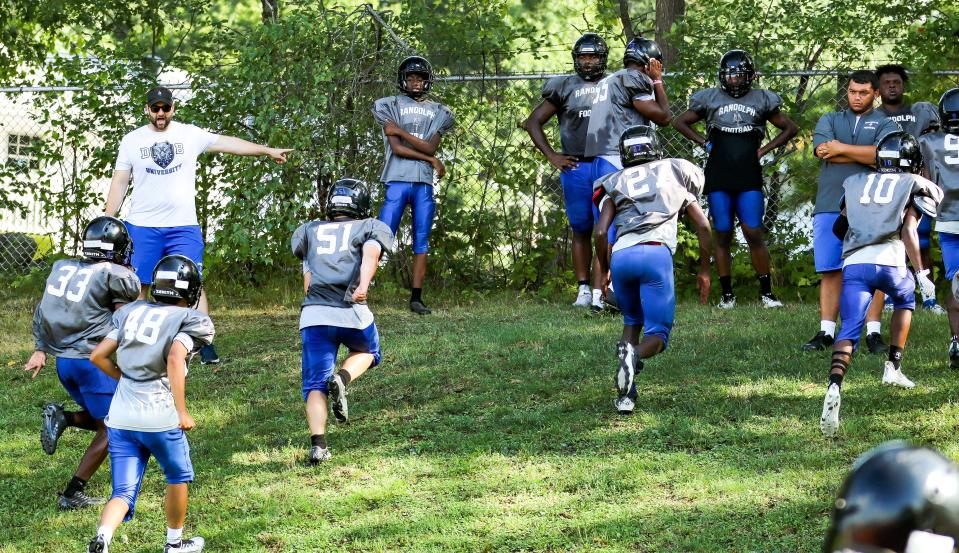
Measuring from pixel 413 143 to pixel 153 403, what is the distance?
17.2 feet

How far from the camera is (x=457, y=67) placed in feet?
38.4

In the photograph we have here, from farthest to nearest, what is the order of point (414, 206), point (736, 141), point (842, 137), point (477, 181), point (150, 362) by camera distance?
1. point (477, 181)
2. point (414, 206)
3. point (736, 141)
4. point (842, 137)
5. point (150, 362)

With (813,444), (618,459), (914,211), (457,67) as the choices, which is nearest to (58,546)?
(618,459)

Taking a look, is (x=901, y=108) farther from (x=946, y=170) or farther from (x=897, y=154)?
(x=897, y=154)

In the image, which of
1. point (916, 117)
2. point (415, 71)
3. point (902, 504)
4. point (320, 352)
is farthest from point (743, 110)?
point (902, 504)

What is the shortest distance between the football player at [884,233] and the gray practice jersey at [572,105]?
11.0ft

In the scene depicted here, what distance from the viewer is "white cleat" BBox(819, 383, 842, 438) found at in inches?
250

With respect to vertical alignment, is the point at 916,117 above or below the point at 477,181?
above

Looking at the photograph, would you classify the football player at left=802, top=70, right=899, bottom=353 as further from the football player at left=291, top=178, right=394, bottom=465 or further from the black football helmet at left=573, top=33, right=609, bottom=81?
the football player at left=291, top=178, right=394, bottom=465

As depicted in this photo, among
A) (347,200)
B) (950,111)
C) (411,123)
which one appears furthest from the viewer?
(411,123)

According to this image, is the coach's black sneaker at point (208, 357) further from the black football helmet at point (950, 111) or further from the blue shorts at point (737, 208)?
the black football helmet at point (950, 111)

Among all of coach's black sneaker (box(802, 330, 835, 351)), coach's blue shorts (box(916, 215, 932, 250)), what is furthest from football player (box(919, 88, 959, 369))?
coach's blue shorts (box(916, 215, 932, 250))

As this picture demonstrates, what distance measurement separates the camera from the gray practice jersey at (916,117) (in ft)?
28.9

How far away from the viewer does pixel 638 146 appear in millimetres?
7320
